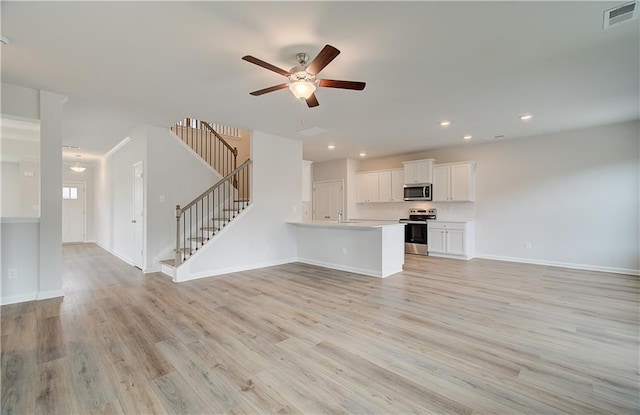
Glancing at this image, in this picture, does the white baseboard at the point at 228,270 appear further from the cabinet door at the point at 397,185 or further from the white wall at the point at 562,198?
the white wall at the point at 562,198

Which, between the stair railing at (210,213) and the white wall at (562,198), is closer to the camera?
the white wall at (562,198)

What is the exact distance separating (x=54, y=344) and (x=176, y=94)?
312cm

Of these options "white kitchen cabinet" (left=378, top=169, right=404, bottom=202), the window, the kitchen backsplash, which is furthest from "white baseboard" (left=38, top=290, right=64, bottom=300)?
the window

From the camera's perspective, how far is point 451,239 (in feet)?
22.5

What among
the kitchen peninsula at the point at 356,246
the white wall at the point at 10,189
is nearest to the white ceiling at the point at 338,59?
the kitchen peninsula at the point at 356,246

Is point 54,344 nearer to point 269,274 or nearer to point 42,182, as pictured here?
point 42,182

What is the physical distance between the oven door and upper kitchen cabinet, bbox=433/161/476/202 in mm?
794

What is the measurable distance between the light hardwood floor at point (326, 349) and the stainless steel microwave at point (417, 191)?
335 centimetres

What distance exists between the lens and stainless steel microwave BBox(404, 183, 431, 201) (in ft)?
24.3

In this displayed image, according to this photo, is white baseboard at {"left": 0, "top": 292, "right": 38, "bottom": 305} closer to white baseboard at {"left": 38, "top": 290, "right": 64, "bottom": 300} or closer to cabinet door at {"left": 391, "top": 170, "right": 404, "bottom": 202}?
white baseboard at {"left": 38, "top": 290, "right": 64, "bottom": 300}

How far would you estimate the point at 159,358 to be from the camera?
2.34 meters

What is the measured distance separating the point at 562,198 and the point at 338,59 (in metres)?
5.81

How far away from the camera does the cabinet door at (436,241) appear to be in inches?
275

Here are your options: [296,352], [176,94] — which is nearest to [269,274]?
[296,352]
